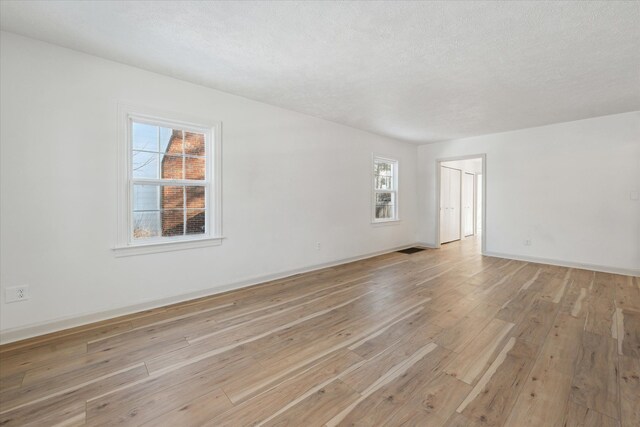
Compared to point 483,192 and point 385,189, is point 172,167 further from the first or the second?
point 483,192

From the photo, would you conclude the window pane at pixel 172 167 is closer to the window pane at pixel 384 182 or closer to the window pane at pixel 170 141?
the window pane at pixel 170 141

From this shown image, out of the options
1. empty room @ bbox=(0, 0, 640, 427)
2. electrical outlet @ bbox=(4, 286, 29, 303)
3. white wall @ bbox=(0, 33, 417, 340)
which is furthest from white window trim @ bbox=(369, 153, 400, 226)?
electrical outlet @ bbox=(4, 286, 29, 303)

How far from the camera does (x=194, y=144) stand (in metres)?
3.30

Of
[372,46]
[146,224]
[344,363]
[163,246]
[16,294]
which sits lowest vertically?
[344,363]

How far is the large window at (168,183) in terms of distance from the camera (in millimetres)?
2828

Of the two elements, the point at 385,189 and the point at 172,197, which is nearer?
the point at 172,197

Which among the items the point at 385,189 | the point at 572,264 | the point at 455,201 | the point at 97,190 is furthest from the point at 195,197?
the point at 455,201

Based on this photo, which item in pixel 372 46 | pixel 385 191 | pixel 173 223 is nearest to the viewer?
pixel 372 46

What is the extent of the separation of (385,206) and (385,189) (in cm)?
38

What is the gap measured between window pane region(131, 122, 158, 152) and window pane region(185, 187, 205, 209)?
575 millimetres

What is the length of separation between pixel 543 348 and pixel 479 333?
0.44 meters

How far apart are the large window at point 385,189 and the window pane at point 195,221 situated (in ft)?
11.1

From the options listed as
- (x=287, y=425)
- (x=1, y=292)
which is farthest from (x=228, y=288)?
(x=287, y=425)

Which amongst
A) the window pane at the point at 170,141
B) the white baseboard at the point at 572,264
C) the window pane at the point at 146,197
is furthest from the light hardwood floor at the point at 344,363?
the window pane at the point at 170,141
